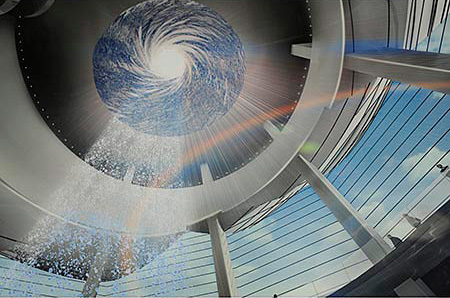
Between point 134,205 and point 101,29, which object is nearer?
point 101,29

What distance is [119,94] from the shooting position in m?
6.67

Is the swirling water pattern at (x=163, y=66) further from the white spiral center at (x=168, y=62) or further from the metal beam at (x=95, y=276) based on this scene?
the metal beam at (x=95, y=276)

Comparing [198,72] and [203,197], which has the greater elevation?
[198,72]

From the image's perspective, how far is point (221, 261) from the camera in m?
5.38

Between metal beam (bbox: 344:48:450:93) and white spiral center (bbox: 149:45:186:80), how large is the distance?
15.4 ft

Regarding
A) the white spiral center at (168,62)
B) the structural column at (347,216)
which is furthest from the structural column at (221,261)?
the white spiral center at (168,62)

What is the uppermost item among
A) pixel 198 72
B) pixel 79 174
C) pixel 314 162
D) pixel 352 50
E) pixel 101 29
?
pixel 198 72

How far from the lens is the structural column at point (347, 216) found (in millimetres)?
3945

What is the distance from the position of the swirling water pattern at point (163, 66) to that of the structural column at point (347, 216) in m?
2.40

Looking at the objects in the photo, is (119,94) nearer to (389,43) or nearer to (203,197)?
(203,197)

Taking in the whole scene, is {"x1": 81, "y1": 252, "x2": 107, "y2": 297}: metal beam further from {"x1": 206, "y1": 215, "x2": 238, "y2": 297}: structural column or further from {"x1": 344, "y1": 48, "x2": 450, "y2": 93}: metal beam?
{"x1": 344, "y1": 48, "x2": 450, "y2": 93}: metal beam

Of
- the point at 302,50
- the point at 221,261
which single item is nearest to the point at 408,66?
the point at 302,50

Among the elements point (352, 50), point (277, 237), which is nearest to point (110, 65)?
point (352, 50)

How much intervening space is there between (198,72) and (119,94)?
2.27 metres
